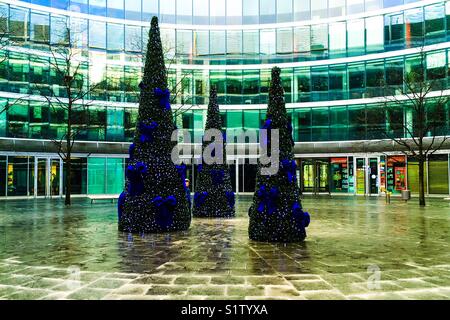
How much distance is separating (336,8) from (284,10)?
15.3 feet

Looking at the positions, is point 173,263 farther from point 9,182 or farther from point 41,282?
point 9,182

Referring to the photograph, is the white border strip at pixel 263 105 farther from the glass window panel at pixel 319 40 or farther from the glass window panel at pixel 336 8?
the glass window panel at pixel 336 8

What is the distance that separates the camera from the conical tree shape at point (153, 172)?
10.5 m

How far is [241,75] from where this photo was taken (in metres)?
37.6

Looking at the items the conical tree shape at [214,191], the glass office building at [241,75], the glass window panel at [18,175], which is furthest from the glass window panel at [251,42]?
the conical tree shape at [214,191]

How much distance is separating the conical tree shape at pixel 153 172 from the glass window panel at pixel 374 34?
26707 mm

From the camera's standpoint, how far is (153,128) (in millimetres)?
10797

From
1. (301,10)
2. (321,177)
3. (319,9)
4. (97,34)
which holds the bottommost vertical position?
(321,177)

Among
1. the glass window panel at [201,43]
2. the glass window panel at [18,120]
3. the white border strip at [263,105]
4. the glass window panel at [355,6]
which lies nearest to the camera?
the white border strip at [263,105]

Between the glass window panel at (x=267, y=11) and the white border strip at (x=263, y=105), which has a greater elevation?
the glass window panel at (x=267, y=11)

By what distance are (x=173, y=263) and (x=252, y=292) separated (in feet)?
6.97

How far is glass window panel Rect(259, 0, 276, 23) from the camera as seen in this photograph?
3725cm

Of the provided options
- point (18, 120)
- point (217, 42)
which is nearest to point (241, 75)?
point (217, 42)

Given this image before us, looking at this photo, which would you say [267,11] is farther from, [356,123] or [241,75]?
[356,123]
